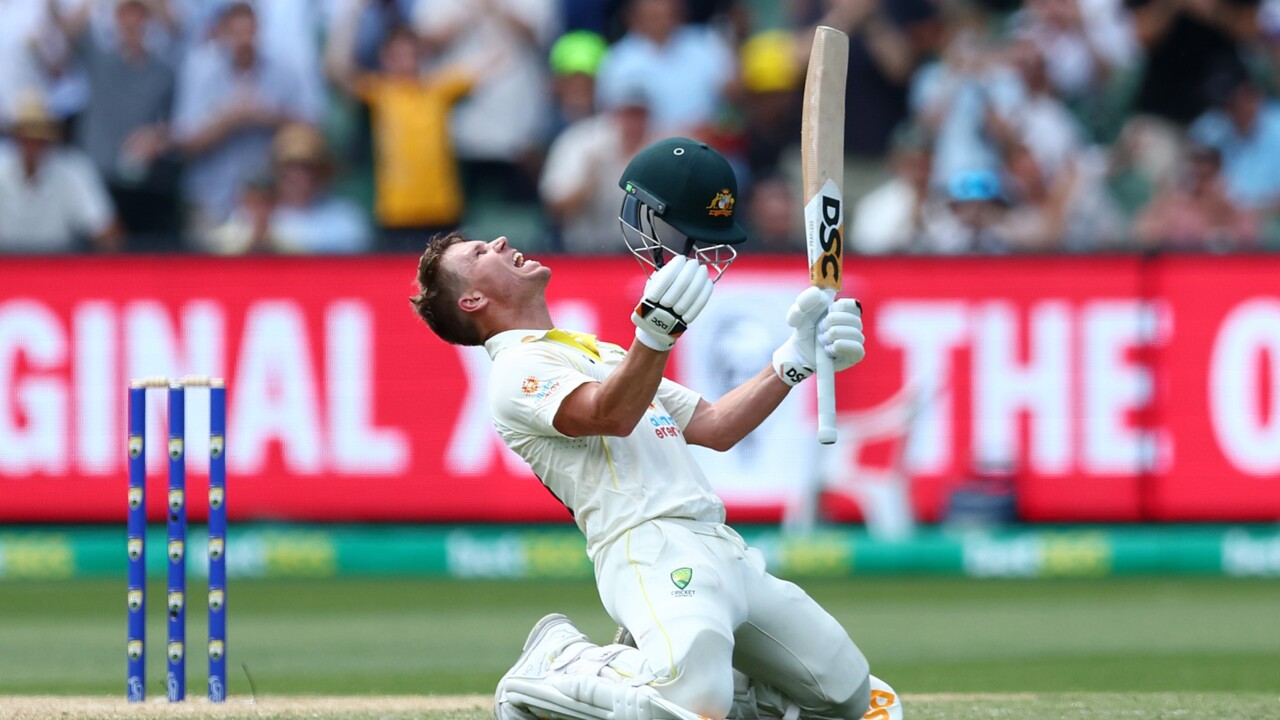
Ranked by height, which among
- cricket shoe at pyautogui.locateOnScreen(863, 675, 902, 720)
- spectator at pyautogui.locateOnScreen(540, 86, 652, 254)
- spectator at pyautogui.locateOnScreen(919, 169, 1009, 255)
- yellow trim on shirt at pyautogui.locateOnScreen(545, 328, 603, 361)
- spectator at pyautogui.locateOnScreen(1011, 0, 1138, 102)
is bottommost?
cricket shoe at pyautogui.locateOnScreen(863, 675, 902, 720)

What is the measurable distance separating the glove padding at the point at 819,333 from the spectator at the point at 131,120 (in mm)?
6994

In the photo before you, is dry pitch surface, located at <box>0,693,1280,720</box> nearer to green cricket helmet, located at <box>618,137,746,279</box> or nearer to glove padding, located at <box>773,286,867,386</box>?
glove padding, located at <box>773,286,867,386</box>

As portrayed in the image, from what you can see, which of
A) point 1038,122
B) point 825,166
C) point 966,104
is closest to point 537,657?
point 825,166

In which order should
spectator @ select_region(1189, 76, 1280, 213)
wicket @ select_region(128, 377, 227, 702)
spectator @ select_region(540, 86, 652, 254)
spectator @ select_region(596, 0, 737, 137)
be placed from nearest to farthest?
wicket @ select_region(128, 377, 227, 702)
spectator @ select_region(540, 86, 652, 254)
spectator @ select_region(1189, 76, 1280, 213)
spectator @ select_region(596, 0, 737, 137)

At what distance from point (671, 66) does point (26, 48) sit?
12.5ft

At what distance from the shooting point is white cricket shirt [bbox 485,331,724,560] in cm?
454

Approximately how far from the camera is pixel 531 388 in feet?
14.9

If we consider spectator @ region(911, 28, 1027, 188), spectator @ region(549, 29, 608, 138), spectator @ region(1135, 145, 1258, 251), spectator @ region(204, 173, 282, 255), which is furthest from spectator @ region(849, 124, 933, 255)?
spectator @ region(204, 173, 282, 255)

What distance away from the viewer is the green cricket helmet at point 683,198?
4492mm

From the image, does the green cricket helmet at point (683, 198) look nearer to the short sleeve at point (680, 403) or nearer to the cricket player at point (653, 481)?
the cricket player at point (653, 481)

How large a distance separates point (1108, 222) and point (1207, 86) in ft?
4.15

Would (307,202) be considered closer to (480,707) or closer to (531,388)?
(480,707)

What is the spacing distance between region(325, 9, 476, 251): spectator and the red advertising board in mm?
1287

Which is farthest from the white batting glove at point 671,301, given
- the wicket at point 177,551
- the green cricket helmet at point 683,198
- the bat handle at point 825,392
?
the wicket at point 177,551
